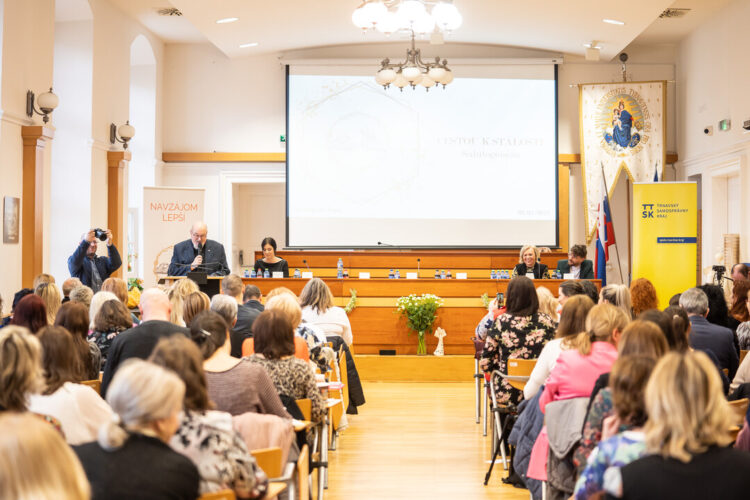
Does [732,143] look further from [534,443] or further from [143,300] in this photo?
[143,300]

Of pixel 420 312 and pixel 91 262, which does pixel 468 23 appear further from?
pixel 91 262

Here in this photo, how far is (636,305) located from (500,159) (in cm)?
696

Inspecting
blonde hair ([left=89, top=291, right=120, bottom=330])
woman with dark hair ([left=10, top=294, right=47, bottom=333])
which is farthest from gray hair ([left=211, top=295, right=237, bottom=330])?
woman with dark hair ([left=10, top=294, right=47, bottom=333])

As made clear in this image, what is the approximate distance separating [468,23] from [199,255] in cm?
538

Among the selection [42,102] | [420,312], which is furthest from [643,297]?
[42,102]

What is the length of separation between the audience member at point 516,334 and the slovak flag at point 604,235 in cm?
659

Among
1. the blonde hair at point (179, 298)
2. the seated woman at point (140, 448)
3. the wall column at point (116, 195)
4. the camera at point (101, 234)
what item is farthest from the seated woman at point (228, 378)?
the wall column at point (116, 195)

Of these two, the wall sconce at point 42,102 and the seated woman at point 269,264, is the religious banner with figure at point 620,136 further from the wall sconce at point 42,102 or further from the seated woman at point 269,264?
the wall sconce at point 42,102

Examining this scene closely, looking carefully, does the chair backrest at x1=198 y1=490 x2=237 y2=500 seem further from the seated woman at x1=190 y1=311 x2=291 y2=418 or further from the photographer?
the photographer

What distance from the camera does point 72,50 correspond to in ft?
33.0

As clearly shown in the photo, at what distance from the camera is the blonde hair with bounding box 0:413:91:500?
1431mm

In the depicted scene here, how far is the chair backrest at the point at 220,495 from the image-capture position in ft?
7.48

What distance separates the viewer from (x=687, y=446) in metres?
2.00

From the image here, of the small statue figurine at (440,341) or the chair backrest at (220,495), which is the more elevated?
the chair backrest at (220,495)
